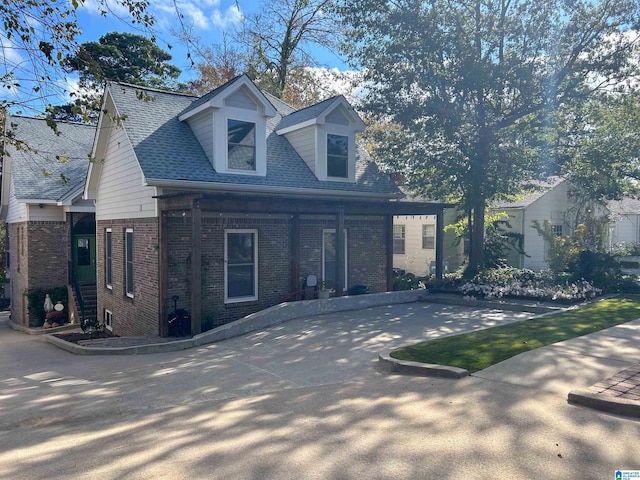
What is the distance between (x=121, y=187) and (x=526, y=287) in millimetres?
12479

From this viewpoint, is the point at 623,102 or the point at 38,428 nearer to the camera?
the point at 38,428

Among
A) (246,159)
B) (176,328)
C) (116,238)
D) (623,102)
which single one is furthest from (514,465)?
(623,102)

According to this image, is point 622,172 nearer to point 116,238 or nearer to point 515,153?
point 515,153

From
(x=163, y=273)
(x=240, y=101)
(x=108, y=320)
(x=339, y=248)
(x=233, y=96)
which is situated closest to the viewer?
(x=163, y=273)

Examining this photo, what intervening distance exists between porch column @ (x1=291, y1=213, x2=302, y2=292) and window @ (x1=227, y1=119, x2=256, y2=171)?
1926 mm

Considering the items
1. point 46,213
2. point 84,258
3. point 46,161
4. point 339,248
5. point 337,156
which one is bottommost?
point 84,258

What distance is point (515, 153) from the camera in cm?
1667

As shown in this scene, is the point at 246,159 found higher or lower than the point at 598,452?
higher

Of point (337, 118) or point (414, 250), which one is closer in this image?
point (337, 118)

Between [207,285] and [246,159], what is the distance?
12.5ft

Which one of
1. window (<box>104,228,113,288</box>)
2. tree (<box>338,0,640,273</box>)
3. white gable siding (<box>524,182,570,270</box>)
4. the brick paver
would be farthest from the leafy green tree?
window (<box>104,228,113,288</box>)

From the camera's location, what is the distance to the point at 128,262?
581 inches

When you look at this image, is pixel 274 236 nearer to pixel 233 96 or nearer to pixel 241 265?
pixel 241 265

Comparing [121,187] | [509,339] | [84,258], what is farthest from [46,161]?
[509,339]
